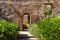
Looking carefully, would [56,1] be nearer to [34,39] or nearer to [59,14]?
[59,14]

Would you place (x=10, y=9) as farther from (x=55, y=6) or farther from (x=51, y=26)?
(x=51, y=26)

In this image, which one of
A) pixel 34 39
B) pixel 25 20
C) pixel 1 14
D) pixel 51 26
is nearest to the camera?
pixel 51 26

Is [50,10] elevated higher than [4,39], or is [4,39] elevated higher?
[50,10]

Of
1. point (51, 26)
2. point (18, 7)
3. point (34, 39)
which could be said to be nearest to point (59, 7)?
A: point (18, 7)

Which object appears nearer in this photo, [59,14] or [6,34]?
[6,34]

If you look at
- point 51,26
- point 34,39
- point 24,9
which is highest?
point 24,9

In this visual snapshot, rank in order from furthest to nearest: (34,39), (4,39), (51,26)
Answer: (34,39) < (51,26) < (4,39)

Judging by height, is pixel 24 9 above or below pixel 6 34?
above

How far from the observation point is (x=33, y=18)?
17.9 metres

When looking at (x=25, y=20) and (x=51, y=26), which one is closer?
(x=51, y=26)

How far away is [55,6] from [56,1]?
48 cm

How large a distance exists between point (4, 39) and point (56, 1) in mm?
9850

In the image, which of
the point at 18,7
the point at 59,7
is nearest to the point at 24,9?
the point at 18,7

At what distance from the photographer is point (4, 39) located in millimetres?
9578
